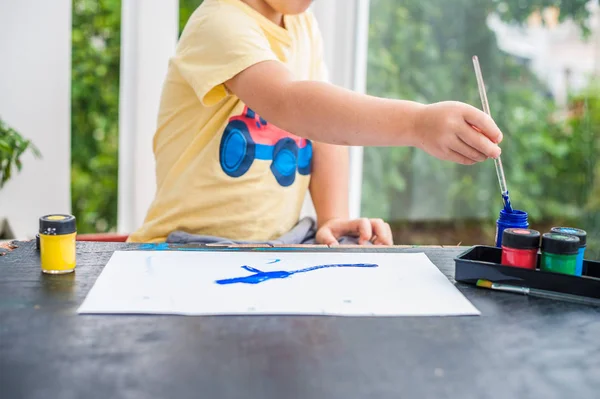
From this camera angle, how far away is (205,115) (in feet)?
3.92

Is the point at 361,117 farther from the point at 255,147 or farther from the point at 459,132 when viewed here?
the point at 255,147

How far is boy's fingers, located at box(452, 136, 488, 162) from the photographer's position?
0.84m

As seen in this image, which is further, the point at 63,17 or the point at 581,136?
the point at 581,136

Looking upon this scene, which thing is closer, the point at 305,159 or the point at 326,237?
the point at 326,237

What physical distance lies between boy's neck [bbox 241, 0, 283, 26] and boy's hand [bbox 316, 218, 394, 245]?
1.33 ft

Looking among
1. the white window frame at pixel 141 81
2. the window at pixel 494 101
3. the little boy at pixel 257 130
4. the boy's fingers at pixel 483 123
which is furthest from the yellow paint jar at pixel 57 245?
the window at pixel 494 101

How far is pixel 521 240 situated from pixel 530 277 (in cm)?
5

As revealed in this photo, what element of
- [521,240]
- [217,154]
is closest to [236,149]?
[217,154]

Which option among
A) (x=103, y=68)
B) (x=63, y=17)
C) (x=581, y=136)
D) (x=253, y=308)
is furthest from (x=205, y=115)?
(x=581, y=136)

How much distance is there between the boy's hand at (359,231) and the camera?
1.11 m

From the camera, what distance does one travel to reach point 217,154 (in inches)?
46.0

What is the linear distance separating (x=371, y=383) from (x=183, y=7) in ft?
5.27

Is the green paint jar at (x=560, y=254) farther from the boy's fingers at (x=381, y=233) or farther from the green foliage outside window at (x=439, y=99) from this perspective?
the green foliage outside window at (x=439, y=99)

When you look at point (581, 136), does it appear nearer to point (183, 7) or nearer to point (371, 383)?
point (183, 7)
